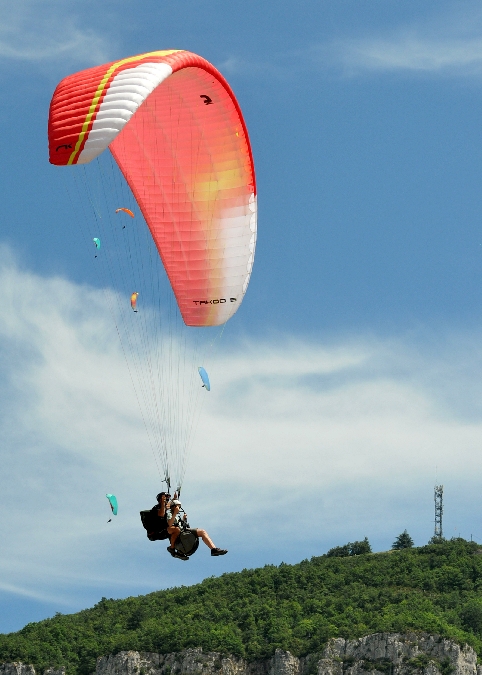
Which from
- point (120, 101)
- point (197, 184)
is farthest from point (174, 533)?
point (120, 101)

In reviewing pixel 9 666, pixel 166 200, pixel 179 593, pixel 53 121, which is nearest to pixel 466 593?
pixel 179 593

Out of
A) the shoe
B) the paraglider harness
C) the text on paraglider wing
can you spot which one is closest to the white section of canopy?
the text on paraglider wing

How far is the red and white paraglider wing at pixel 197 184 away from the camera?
56438 millimetres

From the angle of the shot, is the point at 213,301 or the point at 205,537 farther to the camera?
the point at 213,301

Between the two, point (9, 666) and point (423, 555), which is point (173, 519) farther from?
point (423, 555)

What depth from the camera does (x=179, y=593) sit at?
479ft

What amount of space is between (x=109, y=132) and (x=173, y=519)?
426 inches

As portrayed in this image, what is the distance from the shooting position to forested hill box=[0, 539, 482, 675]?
128m

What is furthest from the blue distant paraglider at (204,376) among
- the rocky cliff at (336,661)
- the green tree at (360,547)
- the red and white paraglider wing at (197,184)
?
the green tree at (360,547)

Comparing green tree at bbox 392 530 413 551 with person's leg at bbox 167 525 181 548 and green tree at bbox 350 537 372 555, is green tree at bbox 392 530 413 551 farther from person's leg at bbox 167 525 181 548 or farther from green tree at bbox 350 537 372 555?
person's leg at bbox 167 525 181 548

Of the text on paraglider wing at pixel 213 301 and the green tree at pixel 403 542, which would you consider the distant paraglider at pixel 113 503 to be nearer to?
the text on paraglider wing at pixel 213 301

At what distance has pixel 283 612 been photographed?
13438cm

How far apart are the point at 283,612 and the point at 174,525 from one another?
274 ft

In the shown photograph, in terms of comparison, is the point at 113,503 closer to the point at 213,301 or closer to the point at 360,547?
the point at 213,301
